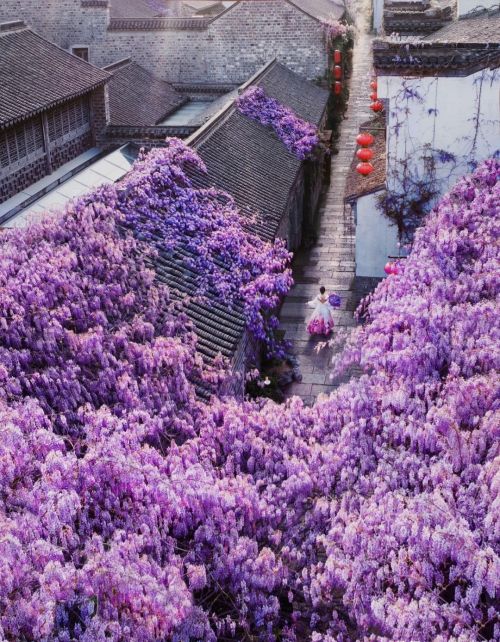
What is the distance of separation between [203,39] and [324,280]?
56.0ft

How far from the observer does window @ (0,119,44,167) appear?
20.7 m

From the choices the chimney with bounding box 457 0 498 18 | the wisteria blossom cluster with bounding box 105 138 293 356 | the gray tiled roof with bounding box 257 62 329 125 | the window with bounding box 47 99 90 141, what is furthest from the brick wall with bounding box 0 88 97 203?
the chimney with bounding box 457 0 498 18

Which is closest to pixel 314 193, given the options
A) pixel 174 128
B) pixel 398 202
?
pixel 174 128

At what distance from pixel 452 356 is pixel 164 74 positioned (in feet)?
96.1

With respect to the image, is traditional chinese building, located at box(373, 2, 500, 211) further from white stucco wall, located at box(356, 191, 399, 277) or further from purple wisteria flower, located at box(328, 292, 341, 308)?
purple wisteria flower, located at box(328, 292, 341, 308)

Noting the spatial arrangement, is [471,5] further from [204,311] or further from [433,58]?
[204,311]

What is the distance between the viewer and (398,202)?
60.5 ft

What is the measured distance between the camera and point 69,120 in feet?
81.8

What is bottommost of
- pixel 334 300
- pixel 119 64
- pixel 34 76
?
pixel 334 300

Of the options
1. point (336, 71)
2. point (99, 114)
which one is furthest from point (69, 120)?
point (336, 71)

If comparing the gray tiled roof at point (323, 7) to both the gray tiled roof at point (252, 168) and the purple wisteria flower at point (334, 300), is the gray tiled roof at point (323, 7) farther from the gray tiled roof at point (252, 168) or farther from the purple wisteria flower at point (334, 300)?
the purple wisteria flower at point (334, 300)

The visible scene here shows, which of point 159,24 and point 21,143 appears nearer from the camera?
point 21,143

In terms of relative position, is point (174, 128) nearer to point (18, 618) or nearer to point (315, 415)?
point (315, 415)

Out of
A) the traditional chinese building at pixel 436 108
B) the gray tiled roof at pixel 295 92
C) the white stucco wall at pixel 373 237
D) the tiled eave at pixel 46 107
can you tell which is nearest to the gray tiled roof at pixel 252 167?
the gray tiled roof at pixel 295 92
